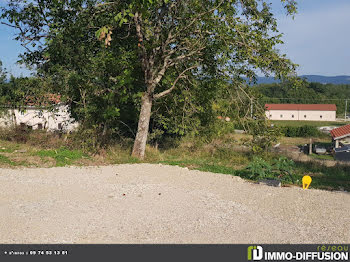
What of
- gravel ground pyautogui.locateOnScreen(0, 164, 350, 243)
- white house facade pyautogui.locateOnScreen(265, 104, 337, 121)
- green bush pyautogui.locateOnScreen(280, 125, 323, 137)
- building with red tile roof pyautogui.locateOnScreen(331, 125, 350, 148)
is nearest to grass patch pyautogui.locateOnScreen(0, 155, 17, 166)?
gravel ground pyautogui.locateOnScreen(0, 164, 350, 243)

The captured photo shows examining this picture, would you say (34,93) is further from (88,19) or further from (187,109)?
(187,109)

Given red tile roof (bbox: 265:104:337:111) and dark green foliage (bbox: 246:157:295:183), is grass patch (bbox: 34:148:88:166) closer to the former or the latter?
dark green foliage (bbox: 246:157:295:183)

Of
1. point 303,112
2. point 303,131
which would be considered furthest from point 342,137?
point 303,112

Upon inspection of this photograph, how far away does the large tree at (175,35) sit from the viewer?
10.4 metres

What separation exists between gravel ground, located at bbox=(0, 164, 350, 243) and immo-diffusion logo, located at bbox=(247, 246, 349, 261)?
0.31m

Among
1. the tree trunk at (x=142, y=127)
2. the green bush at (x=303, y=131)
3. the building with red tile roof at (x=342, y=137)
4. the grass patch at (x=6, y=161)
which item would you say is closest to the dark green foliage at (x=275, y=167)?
the tree trunk at (x=142, y=127)

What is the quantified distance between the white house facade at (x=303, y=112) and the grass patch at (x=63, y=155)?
83579mm

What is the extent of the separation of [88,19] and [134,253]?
8.83 metres

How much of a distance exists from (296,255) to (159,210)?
237 centimetres

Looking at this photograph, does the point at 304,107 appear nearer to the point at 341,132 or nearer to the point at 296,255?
the point at 341,132

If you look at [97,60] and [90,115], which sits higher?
[97,60]

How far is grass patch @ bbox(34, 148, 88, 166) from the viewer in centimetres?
978

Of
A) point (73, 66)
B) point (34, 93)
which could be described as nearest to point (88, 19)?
point (73, 66)

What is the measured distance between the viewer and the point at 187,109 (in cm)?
1259
